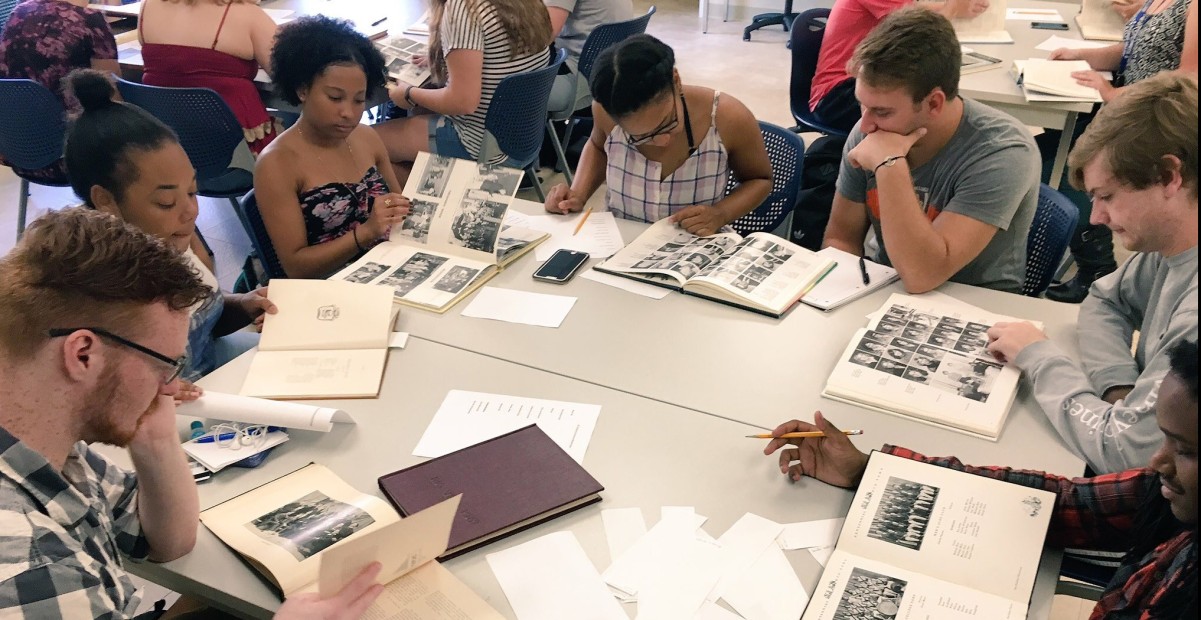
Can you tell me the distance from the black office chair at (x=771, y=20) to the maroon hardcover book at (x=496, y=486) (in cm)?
606

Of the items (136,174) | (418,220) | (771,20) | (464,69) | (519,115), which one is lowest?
(771,20)

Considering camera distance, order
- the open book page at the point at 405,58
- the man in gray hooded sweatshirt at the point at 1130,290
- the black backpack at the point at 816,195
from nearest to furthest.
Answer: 1. the man in gray hooded sweatshirt at the point at 1130,290
2. the black backpack at the point at 816,195
3. the open book page at the point at 405,58

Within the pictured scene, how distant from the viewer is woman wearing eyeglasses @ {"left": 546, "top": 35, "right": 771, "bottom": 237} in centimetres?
225

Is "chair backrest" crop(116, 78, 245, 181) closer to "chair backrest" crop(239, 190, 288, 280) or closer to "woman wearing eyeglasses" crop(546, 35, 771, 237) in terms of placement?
"chair backrest" crop(239, 190, 288, 280)

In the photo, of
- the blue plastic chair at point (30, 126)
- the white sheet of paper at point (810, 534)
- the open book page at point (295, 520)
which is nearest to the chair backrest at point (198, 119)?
the blue plastic chair at point (30, 126)

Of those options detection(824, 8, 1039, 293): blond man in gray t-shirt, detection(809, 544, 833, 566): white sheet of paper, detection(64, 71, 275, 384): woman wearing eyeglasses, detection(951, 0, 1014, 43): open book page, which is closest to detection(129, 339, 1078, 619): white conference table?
detection(809, 544, 833, 566): white sheet of paper

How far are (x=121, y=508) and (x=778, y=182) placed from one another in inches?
79.3

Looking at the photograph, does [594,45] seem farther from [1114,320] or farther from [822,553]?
[822,553]

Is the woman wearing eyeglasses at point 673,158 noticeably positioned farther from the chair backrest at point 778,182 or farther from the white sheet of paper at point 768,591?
the white sheet of paper at point 768,591

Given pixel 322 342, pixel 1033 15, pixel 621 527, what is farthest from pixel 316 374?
pixel 1033 15

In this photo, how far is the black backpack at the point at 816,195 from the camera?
3.00 m

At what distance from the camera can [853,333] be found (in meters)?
1.84

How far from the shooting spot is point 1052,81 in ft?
10.3

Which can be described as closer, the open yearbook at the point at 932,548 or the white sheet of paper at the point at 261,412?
the open yearbook at the point at 932,548
